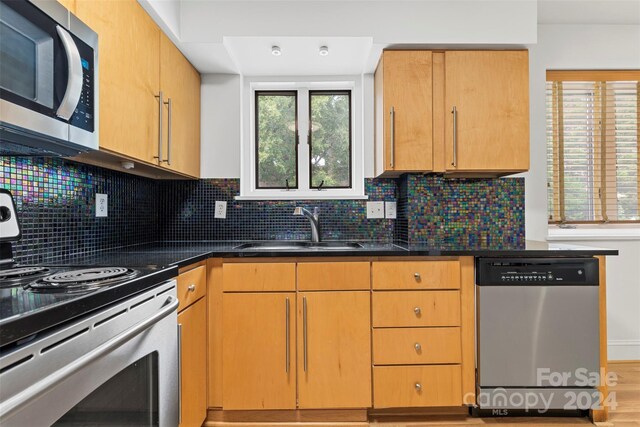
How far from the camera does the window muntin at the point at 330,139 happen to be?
2652mm

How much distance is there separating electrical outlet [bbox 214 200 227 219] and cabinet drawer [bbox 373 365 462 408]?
139cm

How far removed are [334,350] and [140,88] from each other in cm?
154

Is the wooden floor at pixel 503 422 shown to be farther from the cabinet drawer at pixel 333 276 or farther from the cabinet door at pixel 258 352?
the cabinet drawer at pixel 333 276

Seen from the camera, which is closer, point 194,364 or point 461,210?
point 194,364

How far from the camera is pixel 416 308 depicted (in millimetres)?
1828

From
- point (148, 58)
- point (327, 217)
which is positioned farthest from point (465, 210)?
point (148, 58)

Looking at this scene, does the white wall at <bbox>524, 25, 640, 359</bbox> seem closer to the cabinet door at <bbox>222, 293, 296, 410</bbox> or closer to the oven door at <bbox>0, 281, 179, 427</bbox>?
the cabinet door at <bbox>222, 293, 296, 410</bbox>

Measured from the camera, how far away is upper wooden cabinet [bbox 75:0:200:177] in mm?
1337

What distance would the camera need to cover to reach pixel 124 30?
1.46 m

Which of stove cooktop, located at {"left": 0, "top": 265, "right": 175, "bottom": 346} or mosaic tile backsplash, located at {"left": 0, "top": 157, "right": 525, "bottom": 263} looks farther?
mosaic tile backsplash, located at {"left": 0, "top": 157, "right": 525, "bottom": 263}

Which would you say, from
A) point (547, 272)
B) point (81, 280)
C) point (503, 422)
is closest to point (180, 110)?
point (81, 280)

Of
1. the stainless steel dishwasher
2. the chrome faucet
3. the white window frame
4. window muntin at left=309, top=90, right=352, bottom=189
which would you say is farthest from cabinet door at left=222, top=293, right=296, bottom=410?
window muntin at left=309, top=90, right=352, bottom=189

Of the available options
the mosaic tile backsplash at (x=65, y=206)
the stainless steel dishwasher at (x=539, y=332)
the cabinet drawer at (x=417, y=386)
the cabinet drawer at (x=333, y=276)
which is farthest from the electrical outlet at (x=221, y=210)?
the stainless steel dishwasher at (x=539, y=332)

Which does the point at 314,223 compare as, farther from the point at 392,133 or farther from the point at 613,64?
the point at 613,64
